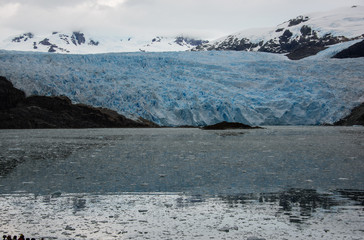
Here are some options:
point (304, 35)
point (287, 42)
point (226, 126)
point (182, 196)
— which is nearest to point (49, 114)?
point (226, 126)

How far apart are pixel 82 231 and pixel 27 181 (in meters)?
3.63

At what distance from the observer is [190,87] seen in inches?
1291

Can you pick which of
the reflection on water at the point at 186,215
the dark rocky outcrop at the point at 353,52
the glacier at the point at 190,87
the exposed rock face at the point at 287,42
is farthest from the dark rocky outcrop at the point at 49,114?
the exposed rock face at the point at 287,42

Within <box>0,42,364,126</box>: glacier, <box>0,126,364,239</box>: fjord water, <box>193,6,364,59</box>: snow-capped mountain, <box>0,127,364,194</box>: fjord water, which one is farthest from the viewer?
<box>193,6,364,59</box>: snow-capped mountain

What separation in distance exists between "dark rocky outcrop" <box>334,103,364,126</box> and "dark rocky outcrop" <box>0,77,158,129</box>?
15.8m

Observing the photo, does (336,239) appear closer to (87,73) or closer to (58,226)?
(58,226)

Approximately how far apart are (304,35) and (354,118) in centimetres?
5433

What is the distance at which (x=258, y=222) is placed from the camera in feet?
15.1

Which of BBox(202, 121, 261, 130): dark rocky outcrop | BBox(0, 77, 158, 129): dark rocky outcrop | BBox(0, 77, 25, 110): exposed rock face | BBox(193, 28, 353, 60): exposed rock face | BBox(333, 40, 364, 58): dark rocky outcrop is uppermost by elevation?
BBox(193, 28, 353, 60): exposed rock face

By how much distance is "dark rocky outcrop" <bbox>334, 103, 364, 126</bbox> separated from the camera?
102 ft

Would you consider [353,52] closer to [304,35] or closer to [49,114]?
[49,114]

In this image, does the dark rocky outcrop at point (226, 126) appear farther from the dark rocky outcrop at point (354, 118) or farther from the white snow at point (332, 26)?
the white snow at point (332, 26)

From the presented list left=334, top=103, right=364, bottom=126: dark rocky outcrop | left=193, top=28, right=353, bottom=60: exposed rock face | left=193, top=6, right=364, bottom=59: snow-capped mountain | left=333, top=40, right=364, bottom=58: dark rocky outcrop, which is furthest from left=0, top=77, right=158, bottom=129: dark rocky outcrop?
left=193, top=28, right=353, bottom=60: exposed rock face

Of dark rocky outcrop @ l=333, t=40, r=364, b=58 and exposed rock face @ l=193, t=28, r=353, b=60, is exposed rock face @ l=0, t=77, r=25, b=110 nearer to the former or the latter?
dark rocky outcrop @ l=333, t=40, r=364, b=58
